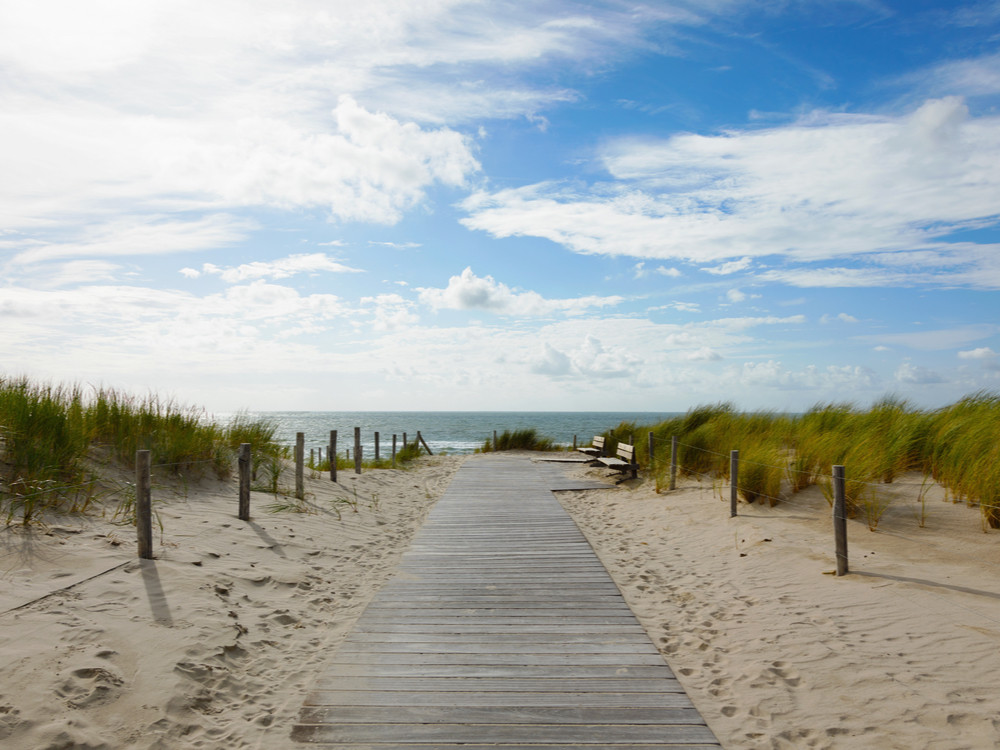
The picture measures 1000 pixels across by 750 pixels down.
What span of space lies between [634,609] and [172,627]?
11.5 feet

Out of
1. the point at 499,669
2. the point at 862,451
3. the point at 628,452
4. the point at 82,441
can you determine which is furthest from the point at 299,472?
the point at 862,451

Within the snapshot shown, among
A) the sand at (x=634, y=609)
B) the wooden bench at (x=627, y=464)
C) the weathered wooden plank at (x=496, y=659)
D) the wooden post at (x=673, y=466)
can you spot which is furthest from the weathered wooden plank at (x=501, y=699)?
the wooden bench at (x=627, y=464)

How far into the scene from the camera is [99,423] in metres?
8.09

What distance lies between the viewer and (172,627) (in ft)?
13.4

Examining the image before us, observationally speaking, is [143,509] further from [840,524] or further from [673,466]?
[673,466]

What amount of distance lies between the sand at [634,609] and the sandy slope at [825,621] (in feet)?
0.05

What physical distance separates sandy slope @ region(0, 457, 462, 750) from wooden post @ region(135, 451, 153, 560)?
125 mm

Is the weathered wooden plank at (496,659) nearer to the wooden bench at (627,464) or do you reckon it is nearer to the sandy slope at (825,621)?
the sandy slope at (825,621)

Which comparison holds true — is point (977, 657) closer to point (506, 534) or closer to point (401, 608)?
point (401, 608)

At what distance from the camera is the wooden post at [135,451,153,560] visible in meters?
5.18

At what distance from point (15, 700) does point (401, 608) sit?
254 cm

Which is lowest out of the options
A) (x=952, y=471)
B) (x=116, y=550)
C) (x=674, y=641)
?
(x=674, y=641)

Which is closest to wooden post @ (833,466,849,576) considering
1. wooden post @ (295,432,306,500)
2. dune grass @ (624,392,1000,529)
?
dune grass @ (624,392,1000,529)

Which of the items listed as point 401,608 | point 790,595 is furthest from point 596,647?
point 790,595
